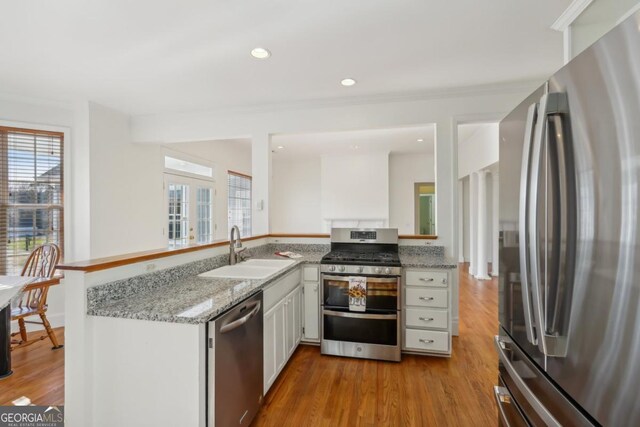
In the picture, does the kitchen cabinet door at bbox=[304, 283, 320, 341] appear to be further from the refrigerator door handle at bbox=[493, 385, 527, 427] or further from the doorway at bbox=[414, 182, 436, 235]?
the doorway at bbox=[414, 182, 436, 235]

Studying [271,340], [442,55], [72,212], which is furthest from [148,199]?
[442,55]

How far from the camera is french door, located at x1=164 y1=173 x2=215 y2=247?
478 centimetres

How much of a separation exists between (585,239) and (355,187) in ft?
20.4

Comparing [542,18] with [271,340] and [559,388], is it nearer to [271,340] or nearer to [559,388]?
[559,388]

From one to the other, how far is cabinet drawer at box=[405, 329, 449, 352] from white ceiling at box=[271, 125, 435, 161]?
10.9ft

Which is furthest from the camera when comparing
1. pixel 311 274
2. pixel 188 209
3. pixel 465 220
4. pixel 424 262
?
pixel 465 220

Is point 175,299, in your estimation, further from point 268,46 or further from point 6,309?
point 268,46

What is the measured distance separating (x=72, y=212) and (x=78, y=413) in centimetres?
309

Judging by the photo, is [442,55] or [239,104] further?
[239,104]

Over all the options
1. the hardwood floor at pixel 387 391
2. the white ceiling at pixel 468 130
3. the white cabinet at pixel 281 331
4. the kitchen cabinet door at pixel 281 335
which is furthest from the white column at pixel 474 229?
the kitchen cabinet door at pixel 281 335

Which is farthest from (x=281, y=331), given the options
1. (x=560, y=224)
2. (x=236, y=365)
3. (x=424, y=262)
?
(x=560, y=224)

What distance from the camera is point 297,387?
2303mm

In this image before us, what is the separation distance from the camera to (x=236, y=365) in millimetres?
1608

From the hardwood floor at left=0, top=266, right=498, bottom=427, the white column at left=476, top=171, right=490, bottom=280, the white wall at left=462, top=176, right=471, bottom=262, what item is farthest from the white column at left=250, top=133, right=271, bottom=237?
the white wall at left=462, top=176, right=471, bottom=262
